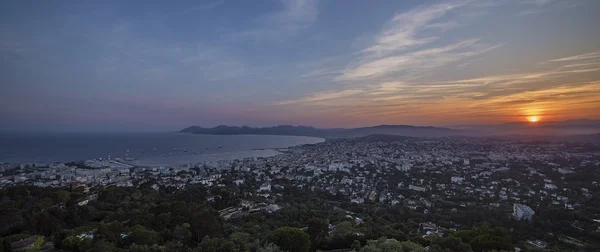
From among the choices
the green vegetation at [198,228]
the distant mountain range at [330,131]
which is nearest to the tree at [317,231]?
the green vegetation at [198,228]

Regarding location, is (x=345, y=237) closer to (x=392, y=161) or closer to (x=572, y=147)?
(x=392, y=161)

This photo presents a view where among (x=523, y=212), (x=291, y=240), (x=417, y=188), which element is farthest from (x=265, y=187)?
(x=523, y=212)

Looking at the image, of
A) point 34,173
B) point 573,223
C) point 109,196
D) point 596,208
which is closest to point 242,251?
point 109,196

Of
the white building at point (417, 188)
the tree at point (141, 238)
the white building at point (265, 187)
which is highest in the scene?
the tree at point (141, 238)

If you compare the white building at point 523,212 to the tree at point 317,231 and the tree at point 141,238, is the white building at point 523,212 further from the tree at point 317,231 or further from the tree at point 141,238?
the tree at point 141,238

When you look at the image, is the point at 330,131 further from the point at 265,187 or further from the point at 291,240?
the point at 291,240

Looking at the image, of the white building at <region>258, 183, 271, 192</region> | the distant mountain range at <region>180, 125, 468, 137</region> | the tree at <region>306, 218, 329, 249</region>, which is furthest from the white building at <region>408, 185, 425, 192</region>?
the distant mountain range at <region>180, 125, 468, 137</region>
